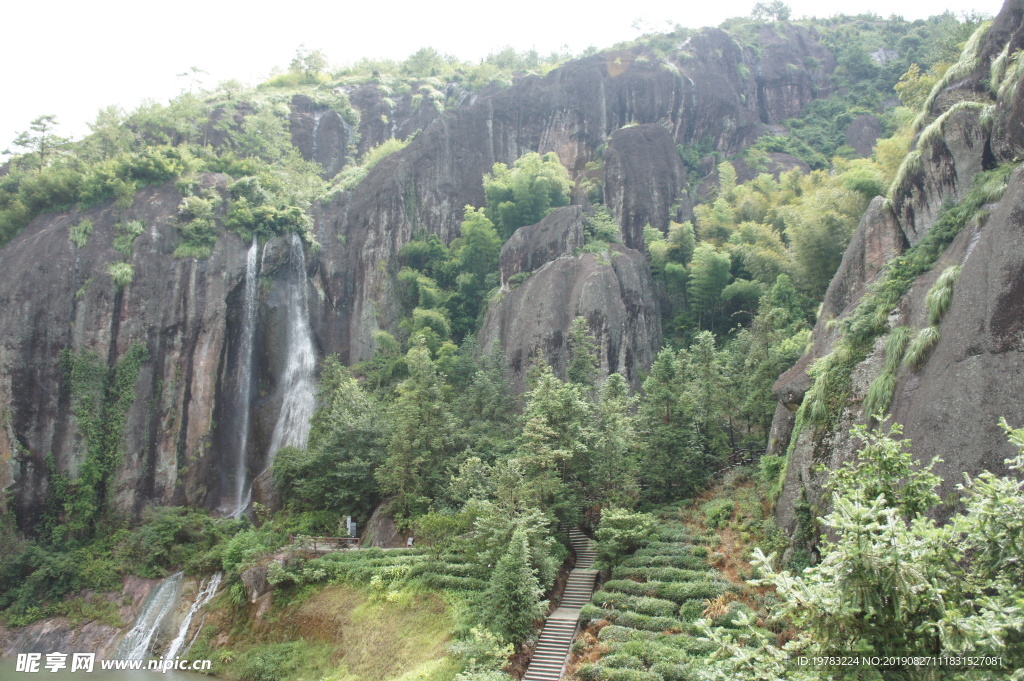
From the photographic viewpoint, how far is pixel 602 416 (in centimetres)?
2041

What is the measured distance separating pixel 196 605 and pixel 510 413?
12908 mm

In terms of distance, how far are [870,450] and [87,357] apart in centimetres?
2982

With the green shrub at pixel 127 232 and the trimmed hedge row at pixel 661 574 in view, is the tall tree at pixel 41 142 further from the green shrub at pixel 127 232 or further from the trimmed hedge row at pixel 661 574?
the trimmed hedge row at pixel 661 574

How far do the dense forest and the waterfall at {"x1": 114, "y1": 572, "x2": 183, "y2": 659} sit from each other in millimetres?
933

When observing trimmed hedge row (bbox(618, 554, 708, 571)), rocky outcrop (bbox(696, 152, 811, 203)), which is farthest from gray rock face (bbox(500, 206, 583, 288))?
trimmed hedge row (bbox(618, 554, 708, 571))

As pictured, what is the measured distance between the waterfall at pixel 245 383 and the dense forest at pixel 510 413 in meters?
0.14

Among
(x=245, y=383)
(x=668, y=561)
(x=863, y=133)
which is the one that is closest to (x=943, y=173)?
(x=668, y=561)

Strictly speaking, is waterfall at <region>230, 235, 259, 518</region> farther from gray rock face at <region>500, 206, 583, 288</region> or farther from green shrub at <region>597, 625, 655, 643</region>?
green shrub at <region>597, 625, 655, 643</region>

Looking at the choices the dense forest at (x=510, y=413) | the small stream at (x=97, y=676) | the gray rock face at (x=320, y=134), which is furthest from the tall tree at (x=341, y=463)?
the gray rock face at (x=320, y=134)

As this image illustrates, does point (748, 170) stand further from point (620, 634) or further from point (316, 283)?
point (620, 634)

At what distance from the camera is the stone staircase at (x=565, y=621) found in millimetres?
14016

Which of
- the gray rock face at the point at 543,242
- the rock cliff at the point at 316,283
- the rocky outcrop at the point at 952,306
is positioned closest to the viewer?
the rocky outcrop at the point at 952,306

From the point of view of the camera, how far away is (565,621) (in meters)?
15.5

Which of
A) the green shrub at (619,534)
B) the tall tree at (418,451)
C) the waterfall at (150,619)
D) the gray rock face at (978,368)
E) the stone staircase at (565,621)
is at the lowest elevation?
the waterfall at (150,619)
